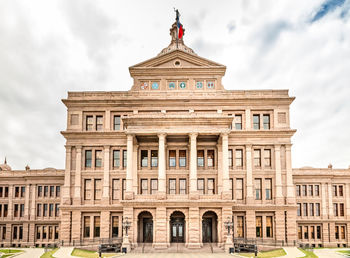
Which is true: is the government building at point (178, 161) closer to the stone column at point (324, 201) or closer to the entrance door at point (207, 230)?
the entrance door at point (207, 230)

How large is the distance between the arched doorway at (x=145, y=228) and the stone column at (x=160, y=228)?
391 cm

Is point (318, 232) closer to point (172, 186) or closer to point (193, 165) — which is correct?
point (172, 186)

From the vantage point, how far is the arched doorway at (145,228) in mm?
45469

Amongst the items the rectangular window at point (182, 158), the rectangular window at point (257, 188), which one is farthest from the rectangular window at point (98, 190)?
the rectangular window at point (257, 188)

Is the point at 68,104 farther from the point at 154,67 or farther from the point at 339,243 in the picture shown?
the point at 339,243

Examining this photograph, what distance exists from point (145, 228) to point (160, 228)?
16.7 feet

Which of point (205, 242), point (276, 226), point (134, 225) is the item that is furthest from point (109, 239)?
point (276, 226)

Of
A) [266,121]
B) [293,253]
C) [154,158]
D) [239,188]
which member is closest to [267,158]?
[266,121]

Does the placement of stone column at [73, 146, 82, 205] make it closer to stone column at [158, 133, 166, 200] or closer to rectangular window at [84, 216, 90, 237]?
rectangular window at [84, 216, 90, 237]

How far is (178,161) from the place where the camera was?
48031 mm

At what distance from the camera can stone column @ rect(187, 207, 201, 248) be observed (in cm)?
4091

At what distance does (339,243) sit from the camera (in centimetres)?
5831

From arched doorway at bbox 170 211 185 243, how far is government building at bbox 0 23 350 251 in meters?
0.12

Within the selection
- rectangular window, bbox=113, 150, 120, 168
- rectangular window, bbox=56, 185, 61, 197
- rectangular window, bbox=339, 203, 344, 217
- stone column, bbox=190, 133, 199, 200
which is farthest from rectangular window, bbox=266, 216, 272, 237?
rectangular window, bbox=56, 185, 61, 197
